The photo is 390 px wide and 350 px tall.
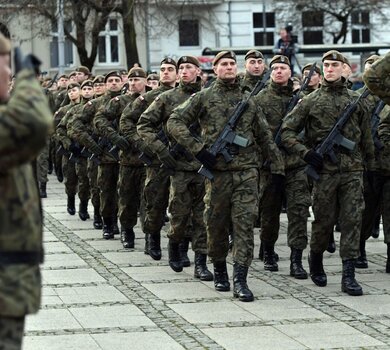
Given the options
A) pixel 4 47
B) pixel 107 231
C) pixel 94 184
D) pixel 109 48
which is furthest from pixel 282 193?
pixel 109 48

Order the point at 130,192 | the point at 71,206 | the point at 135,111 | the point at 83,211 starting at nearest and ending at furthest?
the point at 135,111, the point at 130,192, the point at 83,211, the point at 71,206

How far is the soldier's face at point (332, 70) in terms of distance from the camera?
39.7 feet

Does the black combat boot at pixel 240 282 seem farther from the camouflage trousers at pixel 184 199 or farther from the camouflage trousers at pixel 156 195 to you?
the camouflage trousers at pixel 156 195

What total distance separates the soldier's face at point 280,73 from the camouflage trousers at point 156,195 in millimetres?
1466

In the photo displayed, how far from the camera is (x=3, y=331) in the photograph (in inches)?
237

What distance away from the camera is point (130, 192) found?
51.9 feet

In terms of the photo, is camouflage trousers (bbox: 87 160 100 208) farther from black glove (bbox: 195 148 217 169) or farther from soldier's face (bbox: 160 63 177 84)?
black glove (bbox: 195 148 217 169)

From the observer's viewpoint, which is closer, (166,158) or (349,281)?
(349,281)

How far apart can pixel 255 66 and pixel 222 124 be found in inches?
147

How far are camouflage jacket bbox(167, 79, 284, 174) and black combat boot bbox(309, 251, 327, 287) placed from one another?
0.90 metres

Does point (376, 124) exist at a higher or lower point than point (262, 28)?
lower

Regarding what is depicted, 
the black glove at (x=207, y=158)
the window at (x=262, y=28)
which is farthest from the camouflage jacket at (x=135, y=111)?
the window at (x=262, y=28)

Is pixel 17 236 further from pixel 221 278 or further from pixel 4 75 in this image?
pixel 221 278

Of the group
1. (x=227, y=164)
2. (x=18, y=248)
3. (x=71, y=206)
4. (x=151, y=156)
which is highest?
(x=18, y=248)
